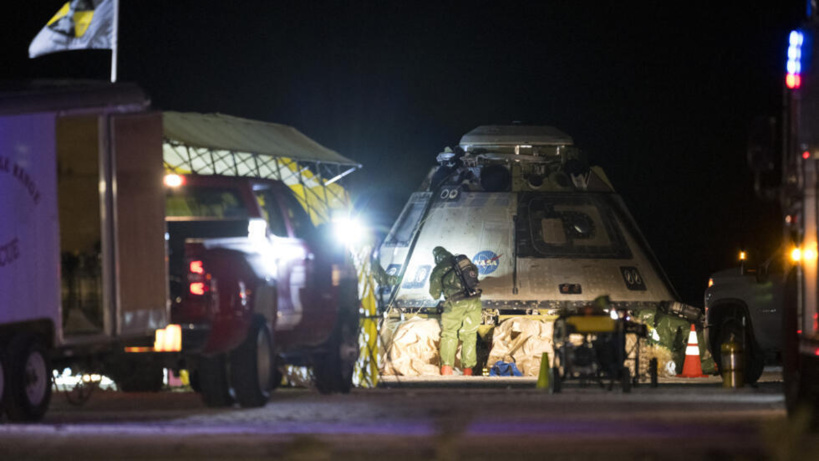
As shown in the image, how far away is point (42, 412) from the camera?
14625mm

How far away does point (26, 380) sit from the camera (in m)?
14.4

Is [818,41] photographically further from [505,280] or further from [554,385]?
[505,280]

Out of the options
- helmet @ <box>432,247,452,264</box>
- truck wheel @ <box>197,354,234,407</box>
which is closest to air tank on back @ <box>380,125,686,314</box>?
helmet @ <box>432,247,452,264</box>

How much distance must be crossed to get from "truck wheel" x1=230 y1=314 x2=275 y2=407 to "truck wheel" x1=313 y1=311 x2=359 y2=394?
264 cm

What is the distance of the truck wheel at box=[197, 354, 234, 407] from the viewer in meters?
15.2

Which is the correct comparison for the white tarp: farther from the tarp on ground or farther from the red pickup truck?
the red pickup truck

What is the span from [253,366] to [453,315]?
27.5 ft

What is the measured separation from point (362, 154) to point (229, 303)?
68.5ft

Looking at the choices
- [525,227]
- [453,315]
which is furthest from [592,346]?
[525,227]

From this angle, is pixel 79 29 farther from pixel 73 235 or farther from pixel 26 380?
pixel 26 380

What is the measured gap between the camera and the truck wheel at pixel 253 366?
15116mm

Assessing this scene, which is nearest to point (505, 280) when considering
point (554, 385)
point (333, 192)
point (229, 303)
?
point (333, 192)

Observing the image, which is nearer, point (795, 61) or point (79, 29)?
point (795, 61)

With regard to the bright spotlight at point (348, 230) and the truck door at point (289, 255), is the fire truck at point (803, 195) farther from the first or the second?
the bright spotlight at point (348, 230)
